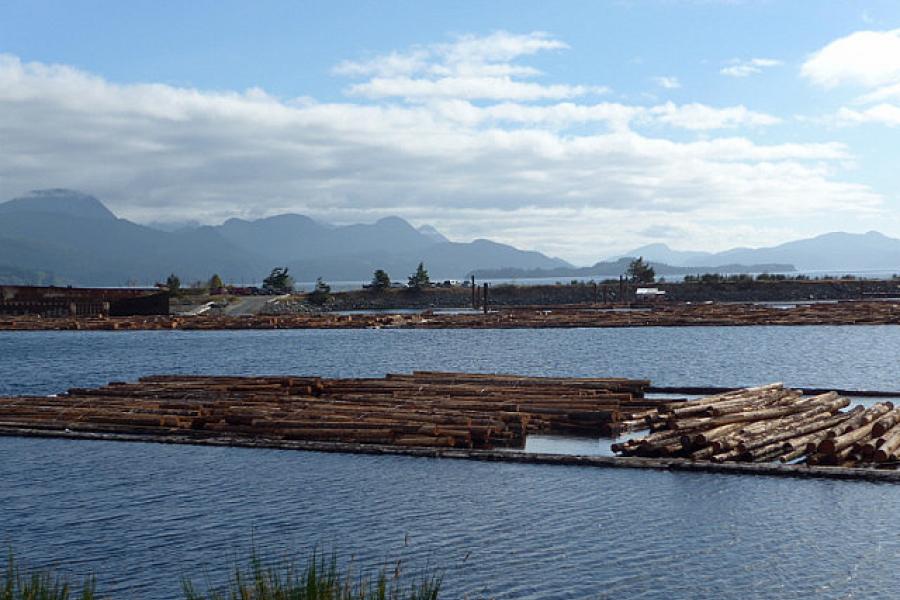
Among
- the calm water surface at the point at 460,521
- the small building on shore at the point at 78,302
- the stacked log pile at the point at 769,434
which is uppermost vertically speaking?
the small building on shore at the point at 78,302

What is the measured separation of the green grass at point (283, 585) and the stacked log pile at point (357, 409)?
1149 cm

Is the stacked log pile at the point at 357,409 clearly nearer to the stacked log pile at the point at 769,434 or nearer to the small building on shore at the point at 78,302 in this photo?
the stacked log pile at the point at 769,434

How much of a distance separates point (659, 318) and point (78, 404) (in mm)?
69182

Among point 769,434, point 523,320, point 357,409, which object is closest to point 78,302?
point 523,320

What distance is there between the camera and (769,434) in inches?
1006

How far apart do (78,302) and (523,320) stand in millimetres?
57083

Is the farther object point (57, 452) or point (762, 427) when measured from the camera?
point (57, 452)

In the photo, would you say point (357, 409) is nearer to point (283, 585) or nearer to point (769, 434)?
point (769, 434)

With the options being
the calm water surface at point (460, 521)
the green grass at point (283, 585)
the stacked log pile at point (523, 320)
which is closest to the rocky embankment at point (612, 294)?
the stacked log pile at point (523, 320)

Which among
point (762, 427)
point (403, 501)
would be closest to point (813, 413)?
point (762, 427)

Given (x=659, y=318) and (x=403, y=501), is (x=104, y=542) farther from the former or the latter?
(x=659, y=318)

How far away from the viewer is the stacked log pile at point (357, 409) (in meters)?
28.7

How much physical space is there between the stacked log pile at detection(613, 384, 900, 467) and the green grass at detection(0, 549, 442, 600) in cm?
1084

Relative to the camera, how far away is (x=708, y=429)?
2602 centimetres
